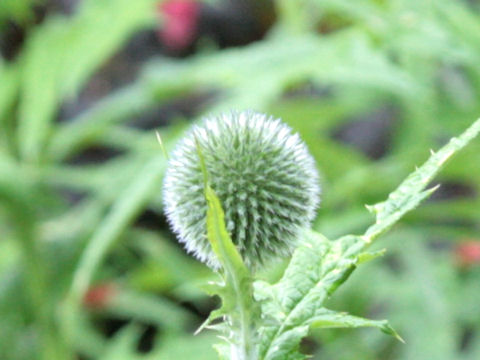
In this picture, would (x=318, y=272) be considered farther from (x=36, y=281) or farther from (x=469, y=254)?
(x=469, y=254)

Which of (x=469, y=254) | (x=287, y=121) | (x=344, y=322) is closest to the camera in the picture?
(x=344, y=322)

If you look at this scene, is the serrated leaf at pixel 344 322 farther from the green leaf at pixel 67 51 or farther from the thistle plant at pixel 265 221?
the green leaf at pixel 67 51

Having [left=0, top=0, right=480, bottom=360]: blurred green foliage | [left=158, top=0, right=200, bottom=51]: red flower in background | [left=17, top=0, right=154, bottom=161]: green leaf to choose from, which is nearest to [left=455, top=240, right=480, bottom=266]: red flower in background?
[left=0, top=0, right=480, bottom=360]: blurred green foliage

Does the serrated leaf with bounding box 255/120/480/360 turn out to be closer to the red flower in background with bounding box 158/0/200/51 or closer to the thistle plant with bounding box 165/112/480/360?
the thistle plant with bounding box 165/112/480/360

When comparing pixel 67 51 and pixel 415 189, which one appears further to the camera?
pixel 67 51

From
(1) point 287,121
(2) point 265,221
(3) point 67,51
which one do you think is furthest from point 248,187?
(3) point 67,51

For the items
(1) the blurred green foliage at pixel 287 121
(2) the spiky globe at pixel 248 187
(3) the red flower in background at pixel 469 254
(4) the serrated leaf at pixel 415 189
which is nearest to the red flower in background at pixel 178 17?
(1) the blurred green foliage at pixel 287 121

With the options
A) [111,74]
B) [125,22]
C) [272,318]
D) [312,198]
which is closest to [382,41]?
[125,22]
